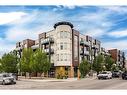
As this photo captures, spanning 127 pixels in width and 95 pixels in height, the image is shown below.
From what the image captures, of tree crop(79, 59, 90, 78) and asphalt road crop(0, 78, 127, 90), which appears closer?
asphalt road crop(0, 78, 127, 90)

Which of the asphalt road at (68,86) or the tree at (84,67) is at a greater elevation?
the tree at (84,67)

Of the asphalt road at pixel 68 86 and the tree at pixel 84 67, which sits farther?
the tree at pixel 84 67

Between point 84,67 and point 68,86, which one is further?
point 84,67

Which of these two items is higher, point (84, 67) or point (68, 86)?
point (84, 67)

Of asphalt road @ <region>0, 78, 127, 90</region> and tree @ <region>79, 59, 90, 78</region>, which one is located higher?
tree @ <region>79, 59, 90, 78</region>

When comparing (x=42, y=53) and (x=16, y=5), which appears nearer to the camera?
(x=16, y=5)

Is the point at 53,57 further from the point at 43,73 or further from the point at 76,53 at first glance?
the point at 43,73
